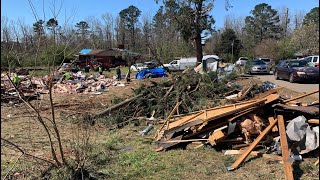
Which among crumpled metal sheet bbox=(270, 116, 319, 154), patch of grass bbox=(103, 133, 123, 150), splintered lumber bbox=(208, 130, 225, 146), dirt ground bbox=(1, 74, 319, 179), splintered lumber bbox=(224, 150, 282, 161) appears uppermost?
crumpled metal sheet bbox=(270, 116, 319, 154)

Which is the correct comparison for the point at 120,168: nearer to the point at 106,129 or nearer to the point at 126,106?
the point at 106,129

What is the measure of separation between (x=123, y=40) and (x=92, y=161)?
51142 mm

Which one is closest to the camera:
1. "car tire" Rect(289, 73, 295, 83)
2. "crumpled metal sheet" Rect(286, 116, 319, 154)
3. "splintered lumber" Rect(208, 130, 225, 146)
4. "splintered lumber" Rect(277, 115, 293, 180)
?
"splintered lumber" Rect(277, 115, 293, 180)

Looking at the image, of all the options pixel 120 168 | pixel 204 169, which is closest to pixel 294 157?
pixel 204 169

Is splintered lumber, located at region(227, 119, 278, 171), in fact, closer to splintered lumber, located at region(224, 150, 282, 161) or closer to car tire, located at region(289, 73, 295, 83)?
splintered lumber, located at region(224, 150, 282, 161)

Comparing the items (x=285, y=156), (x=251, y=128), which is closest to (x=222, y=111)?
(x=251, y=128)

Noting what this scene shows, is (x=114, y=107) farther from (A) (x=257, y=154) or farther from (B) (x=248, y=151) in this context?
(B) (x=248, y=151)

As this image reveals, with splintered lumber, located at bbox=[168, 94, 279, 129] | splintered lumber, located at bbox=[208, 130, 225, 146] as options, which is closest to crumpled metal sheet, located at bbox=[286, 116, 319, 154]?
splintered lumber, located at bbox=[168, 94, 279, 129]

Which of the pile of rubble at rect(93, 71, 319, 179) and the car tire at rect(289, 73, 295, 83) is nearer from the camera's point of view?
the pile of rubble at rect(93, 71, 319, 179)

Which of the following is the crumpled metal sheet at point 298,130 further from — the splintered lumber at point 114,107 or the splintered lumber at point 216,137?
the splintered lumber at point 114,107

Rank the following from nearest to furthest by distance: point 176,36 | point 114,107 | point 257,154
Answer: point 257,154 → point 114,107 → point 176,36

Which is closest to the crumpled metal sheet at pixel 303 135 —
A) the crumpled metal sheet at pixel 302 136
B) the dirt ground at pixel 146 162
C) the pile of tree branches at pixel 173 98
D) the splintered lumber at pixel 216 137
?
the crumpled metal sheet at pixel 302 136

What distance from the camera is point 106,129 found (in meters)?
9.77

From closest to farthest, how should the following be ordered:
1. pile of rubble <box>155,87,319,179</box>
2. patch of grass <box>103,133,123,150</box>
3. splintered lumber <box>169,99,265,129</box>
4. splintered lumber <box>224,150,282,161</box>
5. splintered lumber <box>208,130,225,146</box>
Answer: pile of rubble <box>155,87,319,179</box>
splintered lumber <box>224,150,282,161</box>
splintered lumber <box>208,130,225,146</box>
splintered lumber <box>169,99,265,129</box>
patch of grass <box>103,133,123,150</box>
